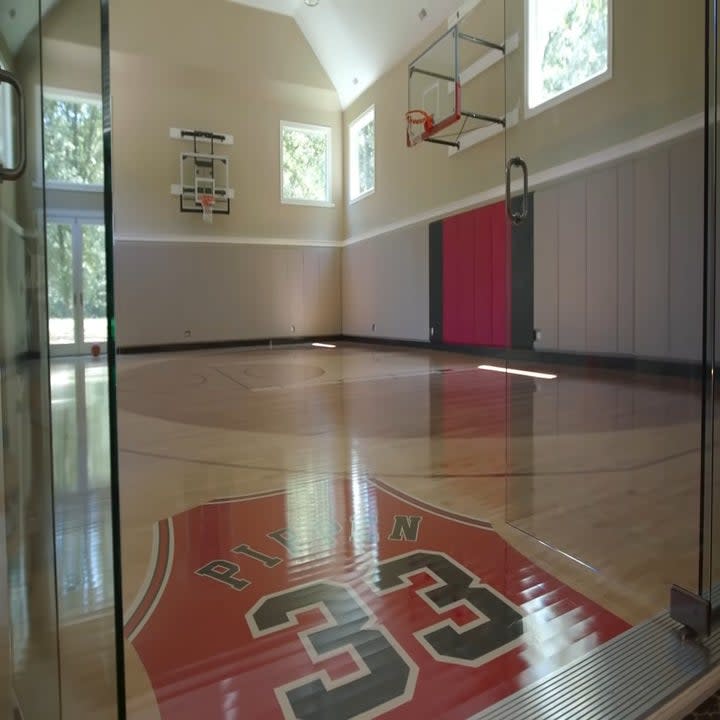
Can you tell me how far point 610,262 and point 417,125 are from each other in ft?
13.7

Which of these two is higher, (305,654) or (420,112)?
(420,112)

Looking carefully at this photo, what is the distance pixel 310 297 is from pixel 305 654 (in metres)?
9.49

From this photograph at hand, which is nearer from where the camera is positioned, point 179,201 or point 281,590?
point 281,590

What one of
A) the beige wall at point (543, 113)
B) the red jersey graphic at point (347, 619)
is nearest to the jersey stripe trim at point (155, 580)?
the red jersey graphic at point (347, 619)

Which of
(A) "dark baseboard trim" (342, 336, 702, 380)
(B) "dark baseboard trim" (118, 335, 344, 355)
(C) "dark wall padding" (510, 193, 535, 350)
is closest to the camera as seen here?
(A) "dark baseboard trim" (342, 336, 702, 380)

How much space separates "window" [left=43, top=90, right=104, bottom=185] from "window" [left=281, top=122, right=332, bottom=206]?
381 inches

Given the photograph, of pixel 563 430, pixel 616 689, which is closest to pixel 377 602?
pixel 616 689

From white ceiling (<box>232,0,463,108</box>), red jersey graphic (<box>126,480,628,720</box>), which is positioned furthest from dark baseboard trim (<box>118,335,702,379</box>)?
white ceiling (<box>232,0,463,108</box>)

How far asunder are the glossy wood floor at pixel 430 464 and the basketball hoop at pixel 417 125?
4.22m

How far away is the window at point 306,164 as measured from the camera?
9875mm

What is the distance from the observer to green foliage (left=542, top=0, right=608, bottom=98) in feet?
15.1

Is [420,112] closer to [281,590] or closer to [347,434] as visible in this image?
[347,434]

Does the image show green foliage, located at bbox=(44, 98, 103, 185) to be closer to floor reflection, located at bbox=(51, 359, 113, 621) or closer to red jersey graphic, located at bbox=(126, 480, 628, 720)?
floor reflection, located at bbox=(51, 359, 113, 621)

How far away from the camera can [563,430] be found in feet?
9.08
